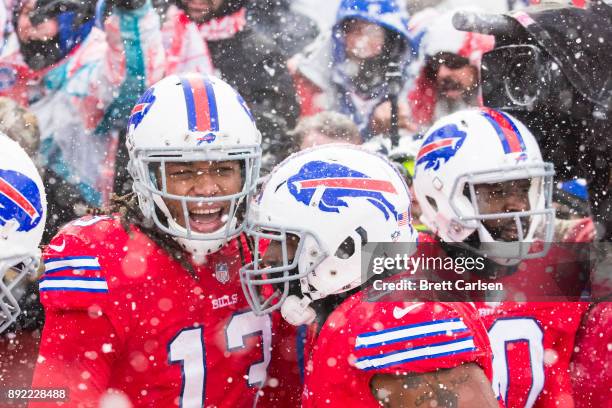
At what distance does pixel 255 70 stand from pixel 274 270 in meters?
2.11

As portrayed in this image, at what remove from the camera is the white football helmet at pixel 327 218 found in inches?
88.6

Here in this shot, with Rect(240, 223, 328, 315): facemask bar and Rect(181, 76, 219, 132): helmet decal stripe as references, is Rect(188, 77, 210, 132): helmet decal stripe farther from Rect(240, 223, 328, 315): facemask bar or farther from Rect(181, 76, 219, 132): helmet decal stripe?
Rect(240, 223, 328, 315): facemask bar

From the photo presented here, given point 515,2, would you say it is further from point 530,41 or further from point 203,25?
point 203,25

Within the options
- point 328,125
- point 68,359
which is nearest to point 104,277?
point 68,359

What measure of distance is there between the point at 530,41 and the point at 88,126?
2.16 m

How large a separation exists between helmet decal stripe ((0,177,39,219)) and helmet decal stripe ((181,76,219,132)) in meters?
0.54

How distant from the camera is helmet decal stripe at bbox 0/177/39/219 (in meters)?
2.13

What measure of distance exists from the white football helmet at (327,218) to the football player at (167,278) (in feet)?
0.60

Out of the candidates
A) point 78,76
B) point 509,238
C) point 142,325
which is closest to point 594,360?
point 509,238

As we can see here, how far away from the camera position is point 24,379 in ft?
8.91

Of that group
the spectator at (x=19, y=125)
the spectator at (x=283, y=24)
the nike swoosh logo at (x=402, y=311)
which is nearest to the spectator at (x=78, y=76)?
the spectator at (x=19, y=125)

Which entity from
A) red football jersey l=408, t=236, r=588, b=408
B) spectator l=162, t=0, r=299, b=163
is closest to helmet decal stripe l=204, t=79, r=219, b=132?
red football jersey l=408, t=236, r=588, b=408

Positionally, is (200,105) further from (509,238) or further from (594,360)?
(594,360)

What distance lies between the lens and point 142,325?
94.3 inches
